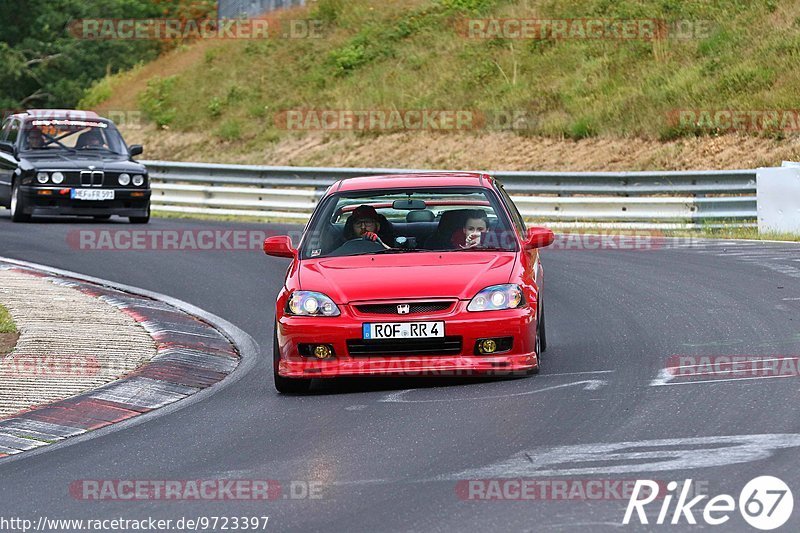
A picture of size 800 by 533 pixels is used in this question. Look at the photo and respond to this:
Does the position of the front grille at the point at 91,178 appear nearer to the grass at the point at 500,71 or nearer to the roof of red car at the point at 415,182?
the grass at the point at 500,71

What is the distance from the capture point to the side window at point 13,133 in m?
24.4

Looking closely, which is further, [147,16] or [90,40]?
[147,16]

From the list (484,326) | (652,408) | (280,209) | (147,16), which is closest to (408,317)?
(484,326)

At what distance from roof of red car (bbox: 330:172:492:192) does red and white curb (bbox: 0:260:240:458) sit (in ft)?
5.41

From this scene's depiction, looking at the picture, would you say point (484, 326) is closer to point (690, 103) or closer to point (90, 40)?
point (690, 103)

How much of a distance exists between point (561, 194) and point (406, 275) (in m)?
15.0

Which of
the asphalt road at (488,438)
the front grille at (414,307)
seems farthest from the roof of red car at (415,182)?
the front grille at (414,307)

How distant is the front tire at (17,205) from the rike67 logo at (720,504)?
18389 millimetres

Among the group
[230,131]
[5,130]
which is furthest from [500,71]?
[5,130]

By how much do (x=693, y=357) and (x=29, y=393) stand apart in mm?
4526

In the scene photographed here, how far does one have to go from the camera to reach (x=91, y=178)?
22.8 m

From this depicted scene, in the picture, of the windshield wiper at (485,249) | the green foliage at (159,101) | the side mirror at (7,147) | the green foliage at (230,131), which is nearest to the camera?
the windshield wiper at (485,249)

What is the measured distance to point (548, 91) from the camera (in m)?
33.0

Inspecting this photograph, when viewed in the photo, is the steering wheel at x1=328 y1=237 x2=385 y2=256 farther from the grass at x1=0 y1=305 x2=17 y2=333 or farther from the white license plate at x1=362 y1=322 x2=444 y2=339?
the grass at x1=0 y1=305 x2=17 y2=333
